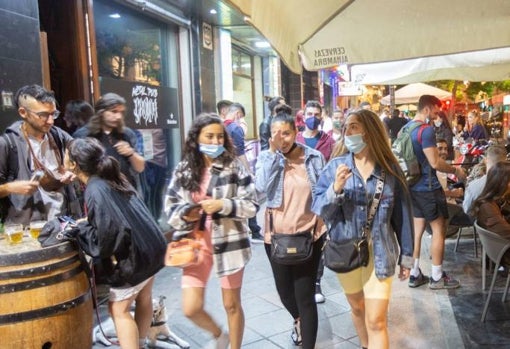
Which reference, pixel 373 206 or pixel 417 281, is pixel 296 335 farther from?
pixel 417 281

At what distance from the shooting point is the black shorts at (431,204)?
5.25 meters

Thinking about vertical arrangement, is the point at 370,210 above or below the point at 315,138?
below

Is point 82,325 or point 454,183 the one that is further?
point 454,183

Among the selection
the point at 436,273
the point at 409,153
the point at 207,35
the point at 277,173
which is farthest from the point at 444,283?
the point at 207,35

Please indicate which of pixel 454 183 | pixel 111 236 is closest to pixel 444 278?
pixel 454 183

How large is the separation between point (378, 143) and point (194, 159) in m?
1.28

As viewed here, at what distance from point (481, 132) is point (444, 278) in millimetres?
10783

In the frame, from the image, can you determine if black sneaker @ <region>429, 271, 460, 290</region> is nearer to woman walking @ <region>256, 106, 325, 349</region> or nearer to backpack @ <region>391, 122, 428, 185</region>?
backpack @ <region>391, 122, 428, 185</region>

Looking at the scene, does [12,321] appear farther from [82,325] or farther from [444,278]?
[444,278]

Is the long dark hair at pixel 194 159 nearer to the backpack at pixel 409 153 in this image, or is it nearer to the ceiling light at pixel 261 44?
the backpack at pixel 409 153

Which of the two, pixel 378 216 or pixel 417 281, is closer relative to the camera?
pixel 378 216

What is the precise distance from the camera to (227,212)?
340 cm

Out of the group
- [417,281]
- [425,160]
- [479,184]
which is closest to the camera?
[479,184]

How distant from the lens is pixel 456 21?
3.47 metres
